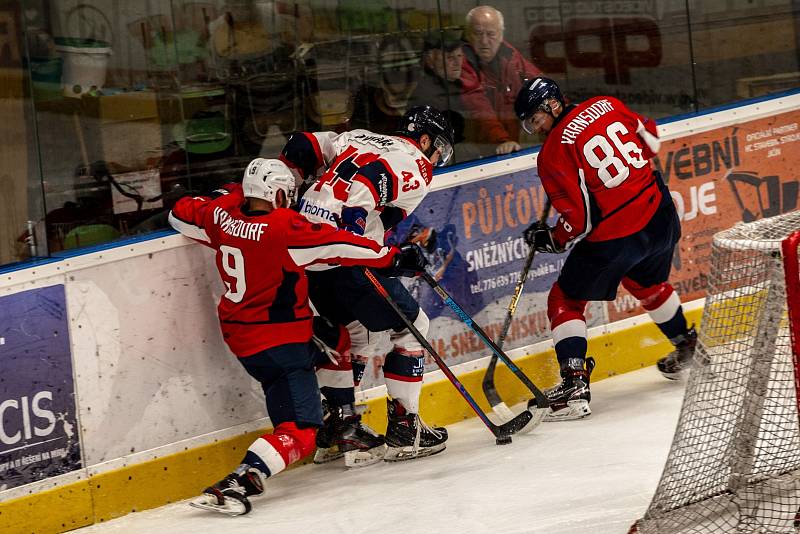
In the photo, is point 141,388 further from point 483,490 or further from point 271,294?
point 483,490

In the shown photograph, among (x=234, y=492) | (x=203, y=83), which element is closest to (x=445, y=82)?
(x=203, y=83)

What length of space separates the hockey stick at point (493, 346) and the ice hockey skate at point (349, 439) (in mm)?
488

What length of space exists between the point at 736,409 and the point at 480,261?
5.18 feet

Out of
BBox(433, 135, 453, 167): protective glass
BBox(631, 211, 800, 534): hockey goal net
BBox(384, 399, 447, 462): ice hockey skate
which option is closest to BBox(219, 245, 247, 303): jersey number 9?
BBox(384, 399, 447, 462): ice hockey skate

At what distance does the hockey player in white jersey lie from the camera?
4125mm

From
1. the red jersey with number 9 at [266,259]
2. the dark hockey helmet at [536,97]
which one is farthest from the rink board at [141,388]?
the dark hockey helmet at [536,97]

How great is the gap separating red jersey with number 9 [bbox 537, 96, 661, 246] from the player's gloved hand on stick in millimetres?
624

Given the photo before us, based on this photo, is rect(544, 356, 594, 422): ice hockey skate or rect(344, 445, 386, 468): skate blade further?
rect(544, 356, 594, 422): ice hockey skate

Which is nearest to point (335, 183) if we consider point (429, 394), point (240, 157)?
point (240, 157)

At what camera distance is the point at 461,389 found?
4328 mm

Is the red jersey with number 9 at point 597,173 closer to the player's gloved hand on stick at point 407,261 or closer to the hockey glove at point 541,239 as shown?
the hockey glove at point 541,239

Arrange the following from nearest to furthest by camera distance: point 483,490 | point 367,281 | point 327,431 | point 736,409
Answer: point 736,409 → point 483,490 → point 367,281 → point 327,431

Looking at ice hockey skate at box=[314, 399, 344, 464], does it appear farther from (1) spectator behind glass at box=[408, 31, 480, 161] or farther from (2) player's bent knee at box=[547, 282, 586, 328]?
(1) spectator behind glass at box=[408, 31, 480, 161]

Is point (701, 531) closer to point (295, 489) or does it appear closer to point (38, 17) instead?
point (295, 489)
